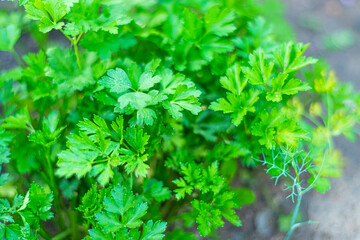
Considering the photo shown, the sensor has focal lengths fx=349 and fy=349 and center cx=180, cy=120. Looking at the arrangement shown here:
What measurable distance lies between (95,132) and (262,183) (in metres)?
0.93

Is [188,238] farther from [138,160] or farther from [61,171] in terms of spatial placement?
[61,171]

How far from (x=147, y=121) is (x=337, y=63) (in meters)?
1.86

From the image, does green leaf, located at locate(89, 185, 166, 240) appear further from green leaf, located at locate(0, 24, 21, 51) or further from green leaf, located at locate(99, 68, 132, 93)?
green leaf, located at locate(0, 24, 21, 51)

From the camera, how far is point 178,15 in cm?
150

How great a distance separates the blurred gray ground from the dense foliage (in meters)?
0.23

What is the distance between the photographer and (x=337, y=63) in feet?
8.02

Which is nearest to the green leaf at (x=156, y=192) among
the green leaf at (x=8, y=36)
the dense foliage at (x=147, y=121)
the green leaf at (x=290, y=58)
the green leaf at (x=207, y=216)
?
the dense foliage at (x=147, y=121)

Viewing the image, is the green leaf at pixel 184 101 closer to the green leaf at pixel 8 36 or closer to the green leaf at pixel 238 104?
the green leaf at pixel 238 104

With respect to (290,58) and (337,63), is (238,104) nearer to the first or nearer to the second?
(290,58)

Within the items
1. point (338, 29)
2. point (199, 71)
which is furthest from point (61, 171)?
point (338, 29)

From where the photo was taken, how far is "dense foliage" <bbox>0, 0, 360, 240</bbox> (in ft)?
3.56

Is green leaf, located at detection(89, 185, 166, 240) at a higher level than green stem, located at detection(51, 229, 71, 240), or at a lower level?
higher

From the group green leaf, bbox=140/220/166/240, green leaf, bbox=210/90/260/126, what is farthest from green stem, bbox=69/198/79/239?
green leaf, bbox=210/90/260/126

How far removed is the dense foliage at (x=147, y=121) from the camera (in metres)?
1.08
